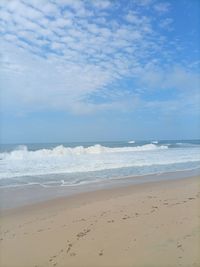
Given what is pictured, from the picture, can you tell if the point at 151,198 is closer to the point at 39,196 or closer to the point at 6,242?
the point at 39,196

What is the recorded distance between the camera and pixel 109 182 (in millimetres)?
9891

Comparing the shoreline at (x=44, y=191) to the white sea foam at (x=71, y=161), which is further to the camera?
the white sea foam at (x=71, y=161)

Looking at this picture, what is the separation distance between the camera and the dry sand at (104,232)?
3.56 m

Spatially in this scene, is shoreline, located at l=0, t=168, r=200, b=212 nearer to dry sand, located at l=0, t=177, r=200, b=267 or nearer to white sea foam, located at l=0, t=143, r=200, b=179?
dry sand, located at l=0, t=177, r=200, b=267

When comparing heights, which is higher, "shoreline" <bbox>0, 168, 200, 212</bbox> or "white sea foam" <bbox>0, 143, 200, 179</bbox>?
"white sea foam" <bbox>0, 143, 200, 179</bbox>

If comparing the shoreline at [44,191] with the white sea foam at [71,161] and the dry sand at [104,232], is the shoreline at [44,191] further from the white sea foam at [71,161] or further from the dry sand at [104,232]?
the white sea foam at [71,161]

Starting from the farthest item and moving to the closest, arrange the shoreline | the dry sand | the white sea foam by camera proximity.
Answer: the white sea foam, the shoreline, the dry sand

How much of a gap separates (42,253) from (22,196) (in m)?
4.02

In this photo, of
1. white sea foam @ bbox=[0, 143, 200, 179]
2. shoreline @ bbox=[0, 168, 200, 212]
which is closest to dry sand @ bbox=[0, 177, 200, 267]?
shoreline @ bbox=[0, 168, 200, 212]

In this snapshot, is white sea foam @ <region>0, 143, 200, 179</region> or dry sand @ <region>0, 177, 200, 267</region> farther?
white sea foam @ <region>0, 143, 200, 179</region>

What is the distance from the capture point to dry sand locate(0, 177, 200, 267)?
11.7 ft

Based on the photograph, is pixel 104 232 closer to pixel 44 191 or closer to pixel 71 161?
pixel 44 191

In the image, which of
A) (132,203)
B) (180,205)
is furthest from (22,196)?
(180,205)

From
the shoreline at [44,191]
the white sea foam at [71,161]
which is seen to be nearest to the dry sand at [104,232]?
the shoreline at [44,191]
